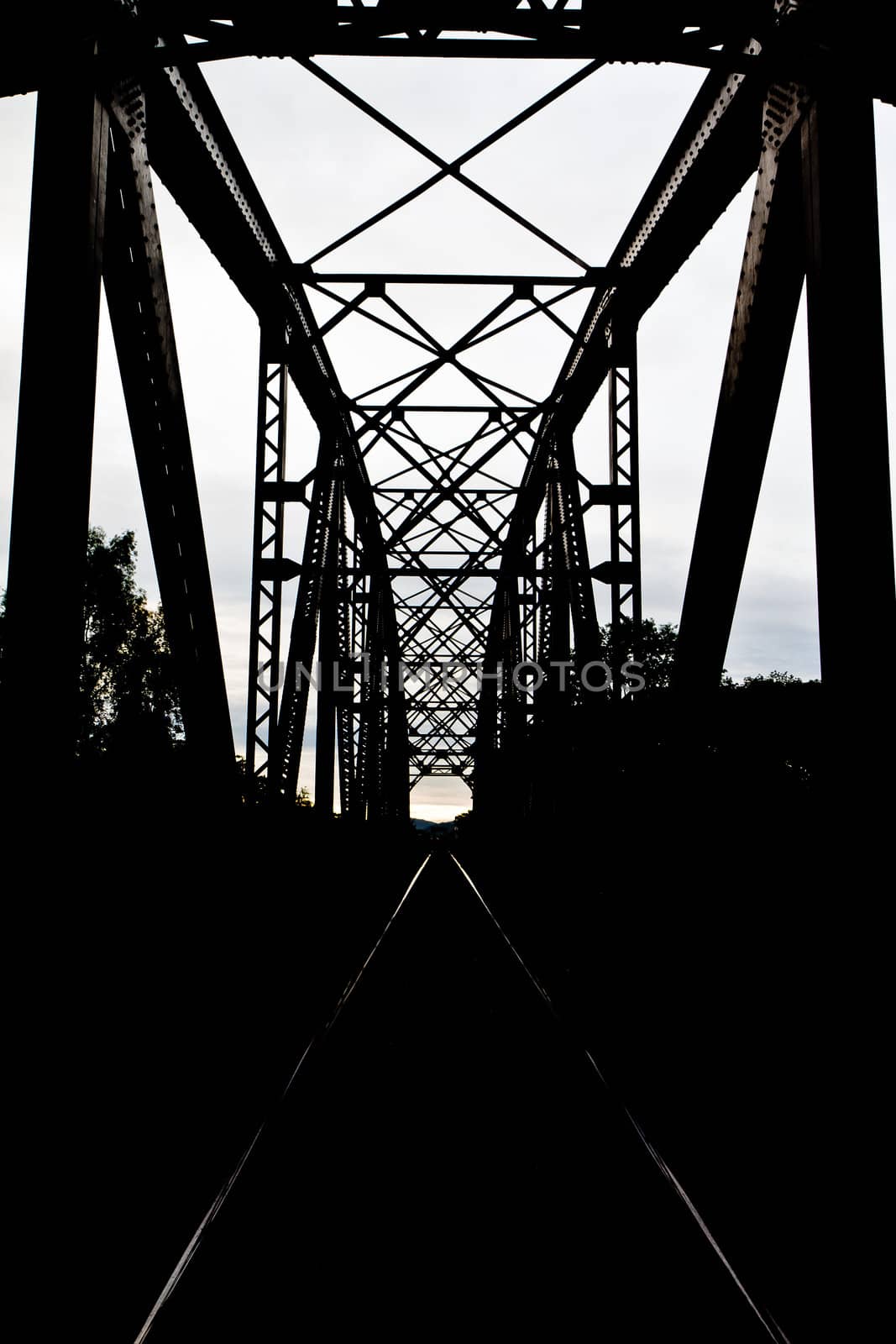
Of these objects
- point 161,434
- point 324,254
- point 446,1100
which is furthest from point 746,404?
point 324,254

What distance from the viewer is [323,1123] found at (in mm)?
3682

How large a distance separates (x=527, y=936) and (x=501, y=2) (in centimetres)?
805

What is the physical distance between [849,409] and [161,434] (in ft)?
11.5

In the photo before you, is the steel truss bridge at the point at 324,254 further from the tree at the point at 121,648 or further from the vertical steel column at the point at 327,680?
the tree at the point at 121,648

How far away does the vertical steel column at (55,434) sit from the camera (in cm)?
404

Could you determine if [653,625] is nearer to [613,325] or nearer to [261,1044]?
[613,325]

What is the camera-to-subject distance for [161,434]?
5555 millimetres

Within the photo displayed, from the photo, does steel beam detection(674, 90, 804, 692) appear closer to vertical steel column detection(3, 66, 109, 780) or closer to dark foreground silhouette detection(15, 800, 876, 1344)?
dark foreground silhouette detection(15, 800, 876, 1344)

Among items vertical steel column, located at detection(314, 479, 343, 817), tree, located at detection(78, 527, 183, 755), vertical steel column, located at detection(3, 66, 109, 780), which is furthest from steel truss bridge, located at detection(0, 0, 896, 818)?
tree, located at detection(78, 527, 183, 755)

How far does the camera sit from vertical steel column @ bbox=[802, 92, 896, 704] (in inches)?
154

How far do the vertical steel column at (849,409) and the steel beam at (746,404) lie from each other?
20.8 inches

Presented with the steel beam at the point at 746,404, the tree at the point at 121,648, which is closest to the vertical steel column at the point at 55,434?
the steel beam at the point at 746,404

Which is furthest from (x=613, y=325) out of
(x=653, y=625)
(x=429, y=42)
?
(x=653, y=625)

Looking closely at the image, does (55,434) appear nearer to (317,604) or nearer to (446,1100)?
(446,1100)
